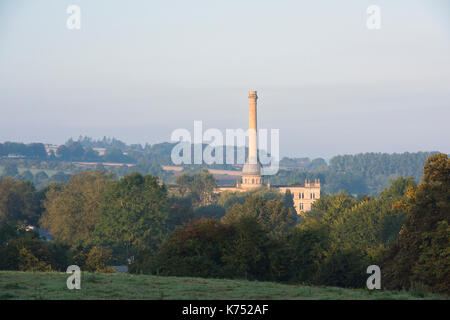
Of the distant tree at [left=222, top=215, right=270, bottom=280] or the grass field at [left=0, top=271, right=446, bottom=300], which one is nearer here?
the grass field at [left=0, top=271, right=446, bottom=300]

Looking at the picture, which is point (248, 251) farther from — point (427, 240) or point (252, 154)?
point (252, 154)

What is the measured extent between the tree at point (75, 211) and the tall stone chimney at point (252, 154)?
63.3 meters

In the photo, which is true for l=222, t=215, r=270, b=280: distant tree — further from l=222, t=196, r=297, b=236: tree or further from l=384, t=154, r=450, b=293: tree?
l=222, t=196, r=297, b=236: tree

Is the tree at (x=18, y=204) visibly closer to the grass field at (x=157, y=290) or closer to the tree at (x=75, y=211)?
the tree at (x=75, y=211)

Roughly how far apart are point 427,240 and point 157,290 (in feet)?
59.8

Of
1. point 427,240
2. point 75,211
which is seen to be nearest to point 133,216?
point 75,211

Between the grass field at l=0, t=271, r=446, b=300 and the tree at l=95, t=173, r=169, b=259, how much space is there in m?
51.8

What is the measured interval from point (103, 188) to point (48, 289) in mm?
79206

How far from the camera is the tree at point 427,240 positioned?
40.3 m

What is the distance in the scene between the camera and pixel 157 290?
30.1 metres

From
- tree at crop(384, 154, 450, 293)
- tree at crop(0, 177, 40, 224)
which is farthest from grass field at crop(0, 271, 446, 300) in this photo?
tree at crop(0, 177, 40, 224)

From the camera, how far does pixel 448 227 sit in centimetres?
4116

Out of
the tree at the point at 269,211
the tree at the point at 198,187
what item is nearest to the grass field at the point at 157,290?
the tree at the point at 269,211

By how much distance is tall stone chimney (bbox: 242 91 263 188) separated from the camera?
174625 mm
